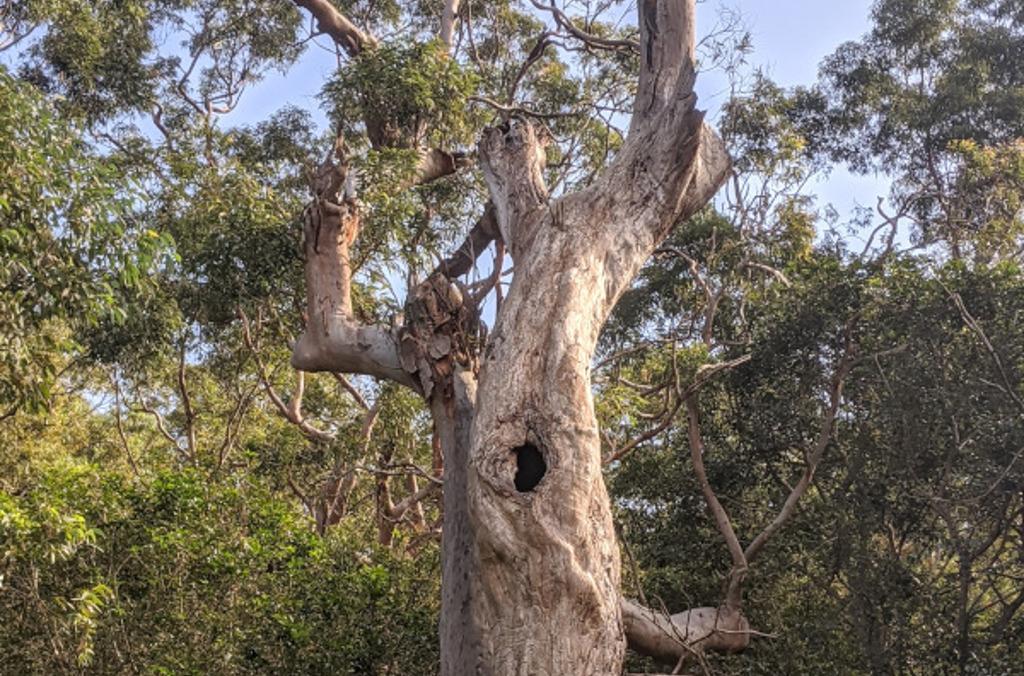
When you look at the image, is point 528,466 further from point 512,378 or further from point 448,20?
point 448,20

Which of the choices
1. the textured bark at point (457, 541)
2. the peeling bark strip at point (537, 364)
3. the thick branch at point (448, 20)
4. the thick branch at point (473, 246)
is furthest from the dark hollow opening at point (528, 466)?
the thick branch at point (448, 20)

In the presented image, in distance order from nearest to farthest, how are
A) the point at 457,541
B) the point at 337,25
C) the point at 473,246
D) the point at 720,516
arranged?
the point at 457,541 < the point at 720,516 < the point at 473,246 < the point at 337,25

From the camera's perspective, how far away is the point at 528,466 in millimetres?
4648

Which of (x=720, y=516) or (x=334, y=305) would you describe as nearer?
(x=334, y=305)

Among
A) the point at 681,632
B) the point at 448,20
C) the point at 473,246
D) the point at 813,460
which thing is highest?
the point at 448,20

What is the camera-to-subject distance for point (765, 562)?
788 cm

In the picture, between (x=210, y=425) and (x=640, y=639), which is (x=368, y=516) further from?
(x=640, y=639)

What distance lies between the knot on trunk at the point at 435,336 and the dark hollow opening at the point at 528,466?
131 centimetres

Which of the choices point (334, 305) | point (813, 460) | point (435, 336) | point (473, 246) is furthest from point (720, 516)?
point (334, 305)

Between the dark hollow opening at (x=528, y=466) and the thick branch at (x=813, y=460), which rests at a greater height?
the thick branch at (x=813, y=460)

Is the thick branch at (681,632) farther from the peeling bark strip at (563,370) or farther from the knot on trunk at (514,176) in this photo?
the knot on trunk at (514,176)

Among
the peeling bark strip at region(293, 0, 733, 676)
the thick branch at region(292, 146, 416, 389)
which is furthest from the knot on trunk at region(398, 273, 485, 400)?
the thick branch at region(292, 146, 416, 389)

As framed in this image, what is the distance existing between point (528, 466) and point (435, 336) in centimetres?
147

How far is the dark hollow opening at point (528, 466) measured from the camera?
15.0ft
